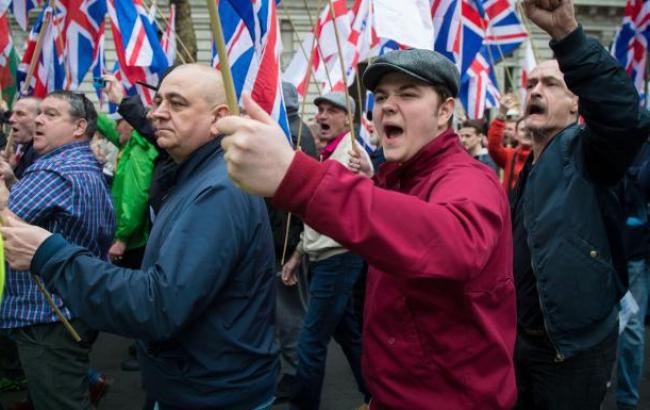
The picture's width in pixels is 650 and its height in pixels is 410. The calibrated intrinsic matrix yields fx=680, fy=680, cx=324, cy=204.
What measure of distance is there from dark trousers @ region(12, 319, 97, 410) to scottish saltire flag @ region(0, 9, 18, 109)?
126 inches

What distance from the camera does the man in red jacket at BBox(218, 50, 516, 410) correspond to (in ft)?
4.59

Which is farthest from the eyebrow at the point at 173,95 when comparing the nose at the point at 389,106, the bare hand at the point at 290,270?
the bare hand at the point at 290,270

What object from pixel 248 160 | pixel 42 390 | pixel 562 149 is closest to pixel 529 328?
pixel 562 149

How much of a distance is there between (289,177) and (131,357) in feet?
17.2

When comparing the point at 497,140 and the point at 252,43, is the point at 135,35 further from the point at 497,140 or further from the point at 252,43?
the point at 497,140

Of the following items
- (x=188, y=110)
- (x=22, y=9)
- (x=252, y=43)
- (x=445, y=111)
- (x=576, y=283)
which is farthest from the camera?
(x=22, y=9)

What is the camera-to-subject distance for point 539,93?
314 cm

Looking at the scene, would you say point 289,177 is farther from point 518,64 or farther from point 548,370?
point 518,64

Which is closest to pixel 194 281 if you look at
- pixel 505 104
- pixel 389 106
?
→ pixel 389 106

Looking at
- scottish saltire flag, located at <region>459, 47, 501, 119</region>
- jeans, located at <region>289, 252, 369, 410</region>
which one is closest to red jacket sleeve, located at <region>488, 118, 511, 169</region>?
scottish saltire flag, located at <region>459, 47, 501, 119</region>

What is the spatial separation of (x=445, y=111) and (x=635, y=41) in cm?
518

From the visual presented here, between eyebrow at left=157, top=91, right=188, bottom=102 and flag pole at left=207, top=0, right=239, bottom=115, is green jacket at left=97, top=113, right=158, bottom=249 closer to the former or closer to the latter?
eyebrow at left=157, top=91, right=188, bottom=102

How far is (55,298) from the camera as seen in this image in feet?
11.9

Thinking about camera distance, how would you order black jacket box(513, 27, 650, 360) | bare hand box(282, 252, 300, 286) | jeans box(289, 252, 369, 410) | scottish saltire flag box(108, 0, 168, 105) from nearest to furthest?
black jacket box(513, 27, 650, 360) < jeans box(289, 252, 369, 410) < bare hand box(282, 252, 300, 286) < scottish saltire flag box(108, 0, 168, 105)
